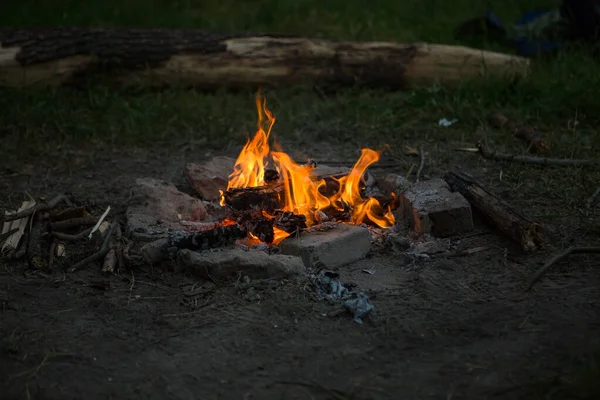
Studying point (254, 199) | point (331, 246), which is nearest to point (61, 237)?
point (254, 199)

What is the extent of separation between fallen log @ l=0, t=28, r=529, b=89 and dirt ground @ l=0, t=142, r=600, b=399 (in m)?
3.36

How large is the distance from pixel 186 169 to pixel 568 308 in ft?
8.94

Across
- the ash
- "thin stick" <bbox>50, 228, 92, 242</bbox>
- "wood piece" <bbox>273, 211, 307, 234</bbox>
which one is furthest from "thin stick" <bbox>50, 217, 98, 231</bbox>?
the ash

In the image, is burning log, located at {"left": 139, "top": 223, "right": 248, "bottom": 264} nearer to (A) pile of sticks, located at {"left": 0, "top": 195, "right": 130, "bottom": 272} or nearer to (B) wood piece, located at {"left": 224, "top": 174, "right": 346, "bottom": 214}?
(A) pile of sticks, located at {"left": 0, "top": 195, "right": 130, "bottom": 272}

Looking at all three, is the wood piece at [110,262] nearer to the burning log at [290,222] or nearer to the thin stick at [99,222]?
the thin stick at [99,222]

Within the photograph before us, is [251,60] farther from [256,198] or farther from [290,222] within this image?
[290,222]

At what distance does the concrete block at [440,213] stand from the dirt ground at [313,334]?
12cm

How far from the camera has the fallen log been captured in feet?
24.6

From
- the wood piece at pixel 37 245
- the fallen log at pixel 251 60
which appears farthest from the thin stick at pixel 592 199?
the wood piece at pixel 37 245

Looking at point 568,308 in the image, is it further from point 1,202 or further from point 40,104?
point 40,104

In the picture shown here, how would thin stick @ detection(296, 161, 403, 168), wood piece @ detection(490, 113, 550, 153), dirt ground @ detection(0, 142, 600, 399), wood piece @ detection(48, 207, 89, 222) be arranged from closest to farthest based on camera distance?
dirt ground @ detection(0, 142, 600, 399)
wood piece @ detection(48, 207, 89, 222)
thin stick @ detection(296, 161, 403, 168)
wood piece @ detection(490, 113, 550, 153)

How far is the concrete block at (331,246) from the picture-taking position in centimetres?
424

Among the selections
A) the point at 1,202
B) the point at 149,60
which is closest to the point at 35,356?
the point at 1,202

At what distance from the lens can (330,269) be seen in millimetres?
4254
